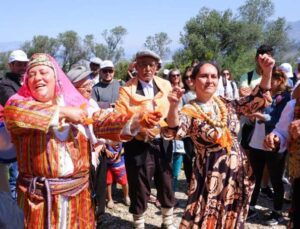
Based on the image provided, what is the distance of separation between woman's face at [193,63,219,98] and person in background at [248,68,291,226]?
1.26 meters

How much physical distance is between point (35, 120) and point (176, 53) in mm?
38205

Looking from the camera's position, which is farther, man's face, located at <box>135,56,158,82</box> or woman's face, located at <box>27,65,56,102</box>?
man's face, located at <box>135,56,158,82</box>

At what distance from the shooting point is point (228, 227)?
10.6 feet

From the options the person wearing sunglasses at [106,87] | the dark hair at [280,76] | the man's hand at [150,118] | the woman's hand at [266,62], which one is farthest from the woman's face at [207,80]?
the person wearing sunglasses at [106,87]

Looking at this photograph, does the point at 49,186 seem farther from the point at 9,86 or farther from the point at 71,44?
the point at 71,44

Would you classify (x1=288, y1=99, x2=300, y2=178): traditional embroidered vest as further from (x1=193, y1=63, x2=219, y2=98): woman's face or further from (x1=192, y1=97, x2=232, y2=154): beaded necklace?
(x1=193, y1=63, x2=219, y2=98): woman's face

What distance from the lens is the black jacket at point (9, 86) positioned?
4.47 metres

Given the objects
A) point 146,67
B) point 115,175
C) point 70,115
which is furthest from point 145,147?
point 70,115

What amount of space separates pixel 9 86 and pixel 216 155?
9.03 ft

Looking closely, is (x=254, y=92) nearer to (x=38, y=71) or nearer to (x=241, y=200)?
(x=241, y=200)

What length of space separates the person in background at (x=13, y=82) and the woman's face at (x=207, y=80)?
2282mm

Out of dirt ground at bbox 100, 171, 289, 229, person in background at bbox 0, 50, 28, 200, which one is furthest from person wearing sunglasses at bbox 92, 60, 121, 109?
dirt ground at bbox 100, 171, 289, 229

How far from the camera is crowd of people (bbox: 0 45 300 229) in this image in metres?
2.31

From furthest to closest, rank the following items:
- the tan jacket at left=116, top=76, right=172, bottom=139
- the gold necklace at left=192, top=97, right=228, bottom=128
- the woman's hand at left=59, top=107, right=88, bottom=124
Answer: the tan jacket at left=116, top=76, right=172, bottom=139 → the gold necklace at left=192, top=97, right=228, bottom=128 → the woman's hand at left=59, top=107, right=88, bottom=124
